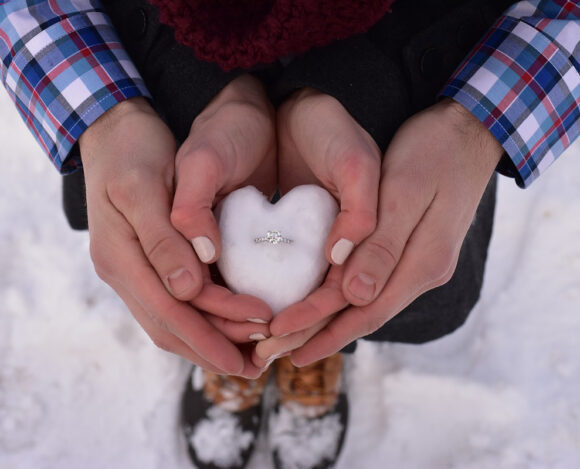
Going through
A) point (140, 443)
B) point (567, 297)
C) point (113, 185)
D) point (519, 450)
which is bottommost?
point (140, 443)

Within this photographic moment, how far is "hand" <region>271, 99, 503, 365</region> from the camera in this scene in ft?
3.02

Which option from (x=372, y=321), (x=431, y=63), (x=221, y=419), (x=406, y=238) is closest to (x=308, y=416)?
(x=221, y=419)

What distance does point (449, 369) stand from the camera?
61.7 inches

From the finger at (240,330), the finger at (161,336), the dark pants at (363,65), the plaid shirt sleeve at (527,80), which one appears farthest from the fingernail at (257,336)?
the plaid shirt sleeve at (527,80)

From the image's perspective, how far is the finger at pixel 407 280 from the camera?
0.96 metres

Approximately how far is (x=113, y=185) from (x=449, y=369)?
1069 millimetres

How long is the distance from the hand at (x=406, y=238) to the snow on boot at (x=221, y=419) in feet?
1.74

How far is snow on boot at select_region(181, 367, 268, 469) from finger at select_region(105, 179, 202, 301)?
24.6 inches

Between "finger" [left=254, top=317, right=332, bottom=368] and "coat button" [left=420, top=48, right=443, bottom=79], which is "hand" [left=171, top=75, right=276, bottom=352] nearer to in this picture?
"finger" [left=254, top=317, right=332, bottom=368]

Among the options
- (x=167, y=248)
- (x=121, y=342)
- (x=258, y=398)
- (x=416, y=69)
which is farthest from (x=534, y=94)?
(x=121, y=342)

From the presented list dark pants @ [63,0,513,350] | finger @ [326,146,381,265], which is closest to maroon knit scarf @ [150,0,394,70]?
dark pants @ [63,0,513,350]

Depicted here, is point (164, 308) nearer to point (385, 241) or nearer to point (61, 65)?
point (385, 241)

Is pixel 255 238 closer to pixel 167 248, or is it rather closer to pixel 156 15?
pixel 167 248

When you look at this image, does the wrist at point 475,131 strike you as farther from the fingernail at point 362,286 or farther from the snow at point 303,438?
the snow at point 303,438
